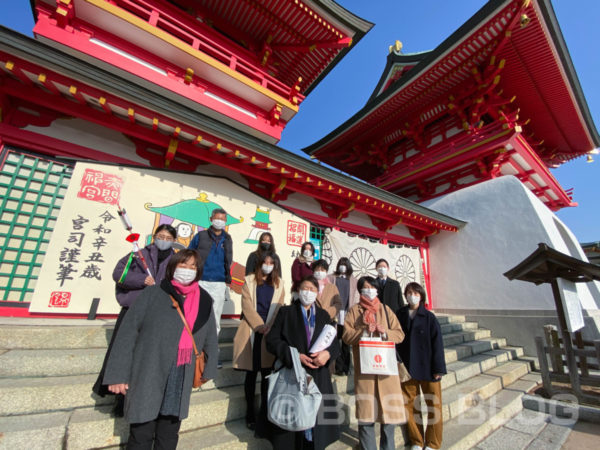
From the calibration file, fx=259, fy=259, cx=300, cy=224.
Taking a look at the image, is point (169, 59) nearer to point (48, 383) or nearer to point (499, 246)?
point (48, 383)

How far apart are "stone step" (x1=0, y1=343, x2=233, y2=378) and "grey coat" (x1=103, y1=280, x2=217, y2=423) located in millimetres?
1526

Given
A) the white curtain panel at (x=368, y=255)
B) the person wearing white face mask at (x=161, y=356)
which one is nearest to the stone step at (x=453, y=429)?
the person wearing white face mask at (x=161, y=356)

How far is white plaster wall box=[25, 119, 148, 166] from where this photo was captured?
434 centimetres

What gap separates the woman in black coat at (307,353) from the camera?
2.24 meters

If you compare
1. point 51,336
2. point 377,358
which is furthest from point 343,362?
point 51,336

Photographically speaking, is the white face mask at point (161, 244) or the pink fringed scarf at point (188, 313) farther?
the white face mask at point (161, 244)

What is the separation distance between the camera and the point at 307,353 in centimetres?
241

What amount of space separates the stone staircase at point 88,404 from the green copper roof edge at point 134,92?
3.23 m

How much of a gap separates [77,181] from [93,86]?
4.98 ft

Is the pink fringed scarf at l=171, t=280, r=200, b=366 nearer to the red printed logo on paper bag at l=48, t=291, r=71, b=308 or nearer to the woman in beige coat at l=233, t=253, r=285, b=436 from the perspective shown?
the woman in beige coat at l=233, t=253, r=285, b=436

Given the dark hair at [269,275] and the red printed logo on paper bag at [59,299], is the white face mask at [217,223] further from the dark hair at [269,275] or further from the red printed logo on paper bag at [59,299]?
the red printed logo on paper bag at [59,299]

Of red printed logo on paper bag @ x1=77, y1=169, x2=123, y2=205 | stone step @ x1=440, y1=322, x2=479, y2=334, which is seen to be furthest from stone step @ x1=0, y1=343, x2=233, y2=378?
stone step @ x1=440, y1=322, x2=479, y2=334

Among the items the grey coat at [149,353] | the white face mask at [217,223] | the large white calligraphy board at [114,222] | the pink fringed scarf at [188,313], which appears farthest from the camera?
the large white calligraphy board at [114,222]

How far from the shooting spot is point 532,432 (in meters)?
3.61
